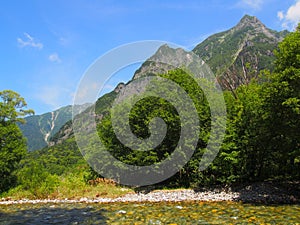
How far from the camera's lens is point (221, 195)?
14.9 meters

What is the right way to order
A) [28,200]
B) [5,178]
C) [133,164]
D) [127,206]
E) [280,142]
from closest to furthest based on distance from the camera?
[127,206] → [280,142] → [28,200] → [133,164] → [5,178]

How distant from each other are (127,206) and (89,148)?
10.0m

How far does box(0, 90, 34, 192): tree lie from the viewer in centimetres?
2034

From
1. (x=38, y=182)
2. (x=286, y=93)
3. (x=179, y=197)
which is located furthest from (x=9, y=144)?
(x=286, y=93)

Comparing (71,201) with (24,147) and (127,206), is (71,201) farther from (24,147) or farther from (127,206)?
(24,147)

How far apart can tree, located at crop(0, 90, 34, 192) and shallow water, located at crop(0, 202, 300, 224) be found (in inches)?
265

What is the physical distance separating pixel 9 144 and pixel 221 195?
15.5 m

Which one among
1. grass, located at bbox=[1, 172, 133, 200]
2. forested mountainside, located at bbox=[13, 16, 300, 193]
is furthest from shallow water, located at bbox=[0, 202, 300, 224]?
forested mountainside, located at bbox=[13, 16, 300, 193]

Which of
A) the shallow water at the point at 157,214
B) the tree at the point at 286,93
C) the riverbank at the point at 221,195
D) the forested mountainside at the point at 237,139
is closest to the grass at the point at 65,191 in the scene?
the riverbank at the point at 221,195

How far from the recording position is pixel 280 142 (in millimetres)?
15320

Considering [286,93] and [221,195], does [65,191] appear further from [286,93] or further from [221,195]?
[286,93]

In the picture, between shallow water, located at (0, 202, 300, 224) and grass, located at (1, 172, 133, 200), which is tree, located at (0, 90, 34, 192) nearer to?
grass, located at (1, 172, 133, 200)

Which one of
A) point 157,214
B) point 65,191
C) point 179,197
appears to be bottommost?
point 157,214

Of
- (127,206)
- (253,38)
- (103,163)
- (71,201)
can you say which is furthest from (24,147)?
(253,38)
